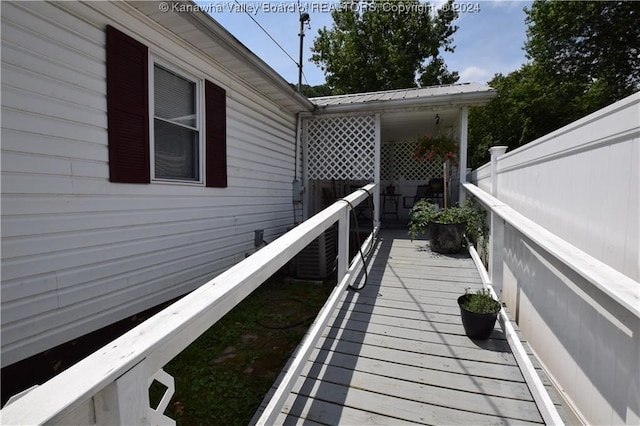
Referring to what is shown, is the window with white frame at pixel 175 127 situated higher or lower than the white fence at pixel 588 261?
higher

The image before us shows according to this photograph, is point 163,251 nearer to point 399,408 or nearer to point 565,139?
point 399,408

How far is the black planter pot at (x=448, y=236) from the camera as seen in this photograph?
4297 millimetres

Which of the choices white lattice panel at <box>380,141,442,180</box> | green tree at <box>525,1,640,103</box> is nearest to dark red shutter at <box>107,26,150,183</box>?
white lattice panel at <box>380,141,442,180</box>

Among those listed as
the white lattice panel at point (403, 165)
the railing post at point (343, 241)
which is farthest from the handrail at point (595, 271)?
the white lattice panel at point (403, 165)

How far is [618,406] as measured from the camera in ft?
3.98

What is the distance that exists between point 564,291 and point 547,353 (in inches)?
20.4

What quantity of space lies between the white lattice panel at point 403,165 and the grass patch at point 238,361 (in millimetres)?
5642

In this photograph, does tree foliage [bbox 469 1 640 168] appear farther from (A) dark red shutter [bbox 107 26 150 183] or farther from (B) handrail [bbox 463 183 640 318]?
(A) dark red shutter [bbox 107 26 150 183]

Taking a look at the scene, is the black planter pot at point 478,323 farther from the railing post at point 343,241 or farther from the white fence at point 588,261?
the railing post at point 343,241

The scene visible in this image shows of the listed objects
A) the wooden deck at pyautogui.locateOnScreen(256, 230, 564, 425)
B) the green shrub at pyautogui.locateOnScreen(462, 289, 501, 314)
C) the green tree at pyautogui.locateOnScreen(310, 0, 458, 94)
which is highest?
the green tree at pyautogui.locateOnScreen(310, 0, 458, 94)

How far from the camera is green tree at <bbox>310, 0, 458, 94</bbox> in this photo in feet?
57.5

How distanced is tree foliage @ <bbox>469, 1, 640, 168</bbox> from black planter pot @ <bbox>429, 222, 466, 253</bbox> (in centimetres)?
986

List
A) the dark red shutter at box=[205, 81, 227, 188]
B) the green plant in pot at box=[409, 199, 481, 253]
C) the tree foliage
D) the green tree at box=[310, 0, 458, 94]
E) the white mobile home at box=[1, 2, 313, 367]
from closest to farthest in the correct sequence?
the white mobile home at box=[1, 2, 313, 367], the dark red shutter at box=[205, 81, 227, 188], the green plant in pot at box=[409, 199, 481, 253], the tree foliage, the green tree at box=[310, 0, 458, 94]

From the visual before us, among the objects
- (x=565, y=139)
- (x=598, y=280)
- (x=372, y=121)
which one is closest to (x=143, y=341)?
(x=598, y=280)
